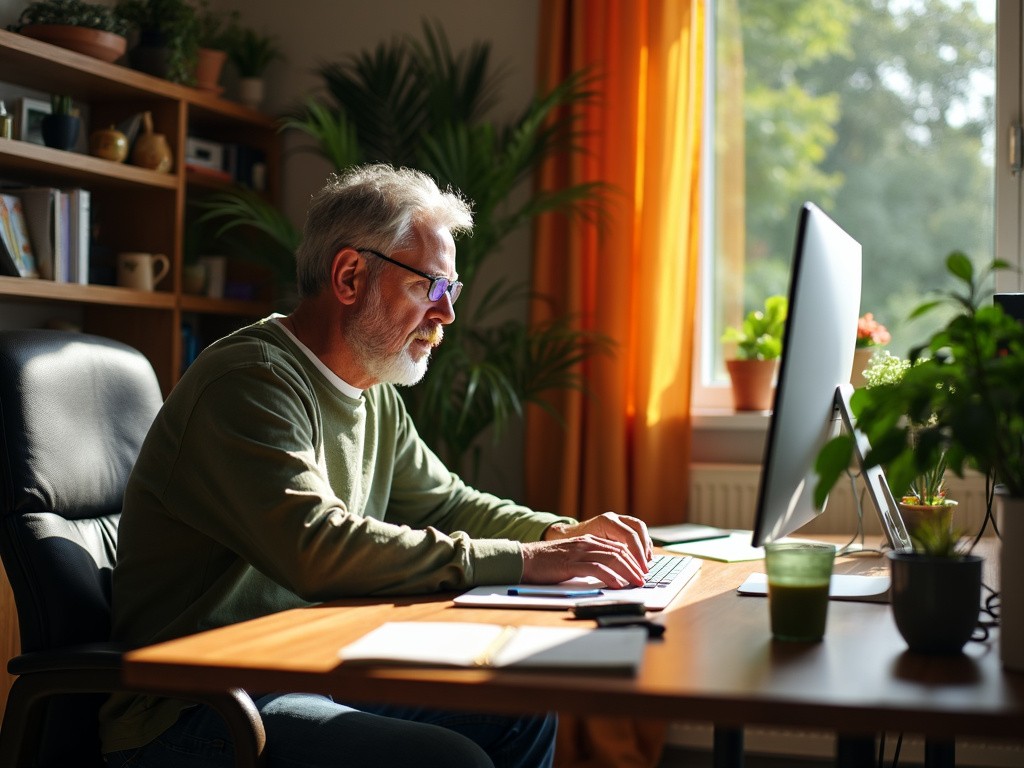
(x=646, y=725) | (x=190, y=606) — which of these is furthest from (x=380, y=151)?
(x=190, y=606)

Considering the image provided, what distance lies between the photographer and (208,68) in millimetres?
3459

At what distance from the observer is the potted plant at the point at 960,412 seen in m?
1.05

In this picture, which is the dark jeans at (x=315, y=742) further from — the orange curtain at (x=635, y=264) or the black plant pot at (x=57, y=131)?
the black plant pot at (x=57, y=131)

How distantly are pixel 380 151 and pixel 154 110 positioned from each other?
68 cm

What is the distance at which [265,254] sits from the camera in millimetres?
3299

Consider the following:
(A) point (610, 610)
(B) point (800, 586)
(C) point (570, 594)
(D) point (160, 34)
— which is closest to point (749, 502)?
(C) point (570, 594)

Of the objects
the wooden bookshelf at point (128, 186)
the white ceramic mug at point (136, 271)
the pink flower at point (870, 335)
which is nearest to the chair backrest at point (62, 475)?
the wooden bookshelf at point (128, 186)

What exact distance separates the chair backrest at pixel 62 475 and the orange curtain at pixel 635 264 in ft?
5.37

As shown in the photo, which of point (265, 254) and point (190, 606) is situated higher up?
point (265, 254)

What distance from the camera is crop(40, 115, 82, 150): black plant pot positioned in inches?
115

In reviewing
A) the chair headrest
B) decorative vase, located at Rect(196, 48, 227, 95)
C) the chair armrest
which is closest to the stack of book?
decorative vase, located at Rect(196, 48, 227, 95)

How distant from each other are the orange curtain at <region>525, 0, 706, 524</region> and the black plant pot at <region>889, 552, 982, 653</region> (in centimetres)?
200

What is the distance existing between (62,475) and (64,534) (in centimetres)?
9

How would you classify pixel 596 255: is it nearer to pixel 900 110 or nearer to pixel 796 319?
pixel 900 110
